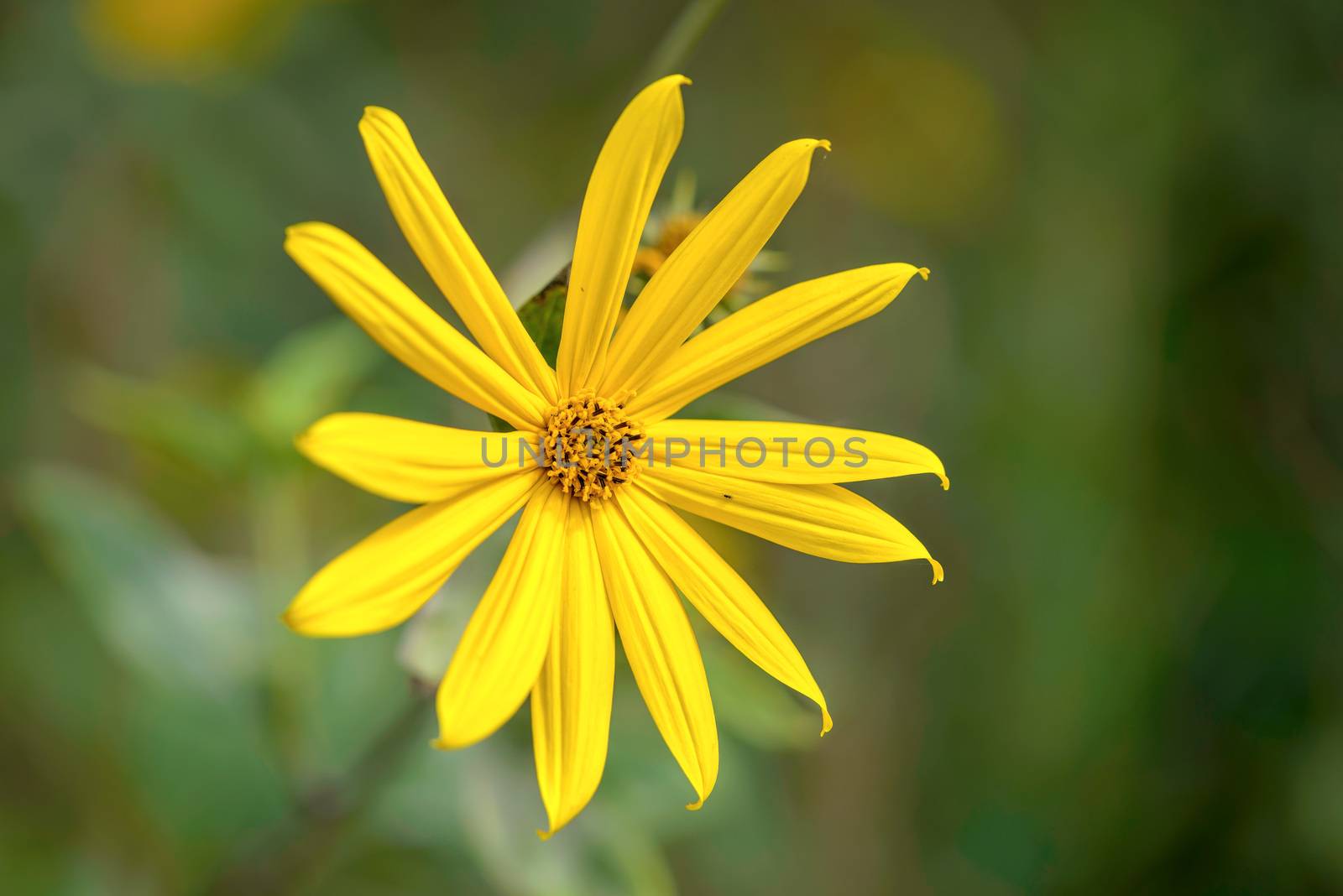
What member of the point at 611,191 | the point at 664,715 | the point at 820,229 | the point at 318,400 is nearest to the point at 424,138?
the point at 820,229

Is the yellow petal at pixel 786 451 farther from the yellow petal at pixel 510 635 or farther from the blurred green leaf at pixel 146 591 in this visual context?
the blurred green leaf at pixel 146 591

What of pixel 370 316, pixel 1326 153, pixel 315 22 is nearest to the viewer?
pixel 370 316

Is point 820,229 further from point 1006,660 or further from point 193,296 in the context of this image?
point 193,296

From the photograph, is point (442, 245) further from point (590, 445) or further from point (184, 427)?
point (184, 427)

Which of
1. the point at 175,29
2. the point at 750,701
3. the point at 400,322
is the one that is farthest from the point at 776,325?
the point at 175,29

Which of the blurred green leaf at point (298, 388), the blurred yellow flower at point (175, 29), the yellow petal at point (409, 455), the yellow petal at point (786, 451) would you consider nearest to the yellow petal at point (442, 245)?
the yellow petal at point (409, 455)

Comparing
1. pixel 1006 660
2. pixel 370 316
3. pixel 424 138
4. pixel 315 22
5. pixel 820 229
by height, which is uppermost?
pixel 315 22

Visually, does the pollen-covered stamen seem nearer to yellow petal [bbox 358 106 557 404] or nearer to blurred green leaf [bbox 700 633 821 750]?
yellow petal [bbox 358 106 557 404]
